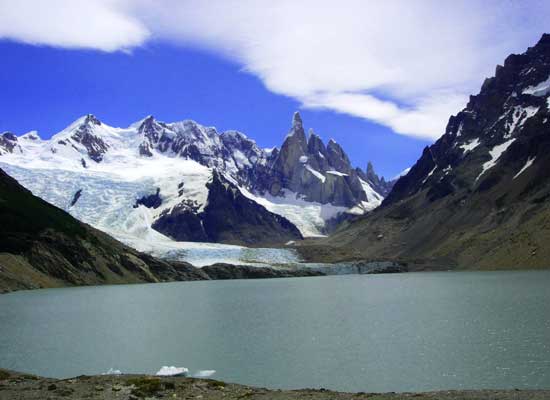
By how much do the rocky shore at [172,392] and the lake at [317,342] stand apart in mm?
3291

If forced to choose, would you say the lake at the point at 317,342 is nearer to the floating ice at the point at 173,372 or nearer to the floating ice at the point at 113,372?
the floating ice at the point at 113,372

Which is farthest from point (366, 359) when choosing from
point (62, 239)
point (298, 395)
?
point (62, 239)

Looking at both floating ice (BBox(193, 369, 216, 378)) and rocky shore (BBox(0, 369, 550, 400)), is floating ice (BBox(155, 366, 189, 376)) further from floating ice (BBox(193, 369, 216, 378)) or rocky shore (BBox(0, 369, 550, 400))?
rocky shore (BBox(0, 369, 550, 400))

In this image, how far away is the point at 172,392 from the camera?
103ft

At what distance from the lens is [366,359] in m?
41.2

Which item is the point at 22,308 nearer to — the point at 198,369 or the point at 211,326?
the point at 211,326

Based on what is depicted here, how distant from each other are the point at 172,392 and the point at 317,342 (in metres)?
19.9

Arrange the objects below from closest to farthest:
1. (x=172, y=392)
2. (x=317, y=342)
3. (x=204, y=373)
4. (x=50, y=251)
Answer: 1. (x=172, y=392)
2. (x=204, y=373)
3. (x=317, y=342)
4. (x=50, y=251)

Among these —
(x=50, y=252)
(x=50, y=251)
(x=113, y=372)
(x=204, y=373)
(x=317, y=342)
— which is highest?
(x=50, y=251)

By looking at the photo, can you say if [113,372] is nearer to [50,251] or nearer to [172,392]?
[172,392]

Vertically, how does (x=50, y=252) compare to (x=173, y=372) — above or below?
above

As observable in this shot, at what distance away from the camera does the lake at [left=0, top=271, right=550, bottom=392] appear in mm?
36562

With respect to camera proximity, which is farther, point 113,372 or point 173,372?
point 113,372

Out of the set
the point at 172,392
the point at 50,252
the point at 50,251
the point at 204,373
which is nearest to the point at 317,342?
the point at 204,373
